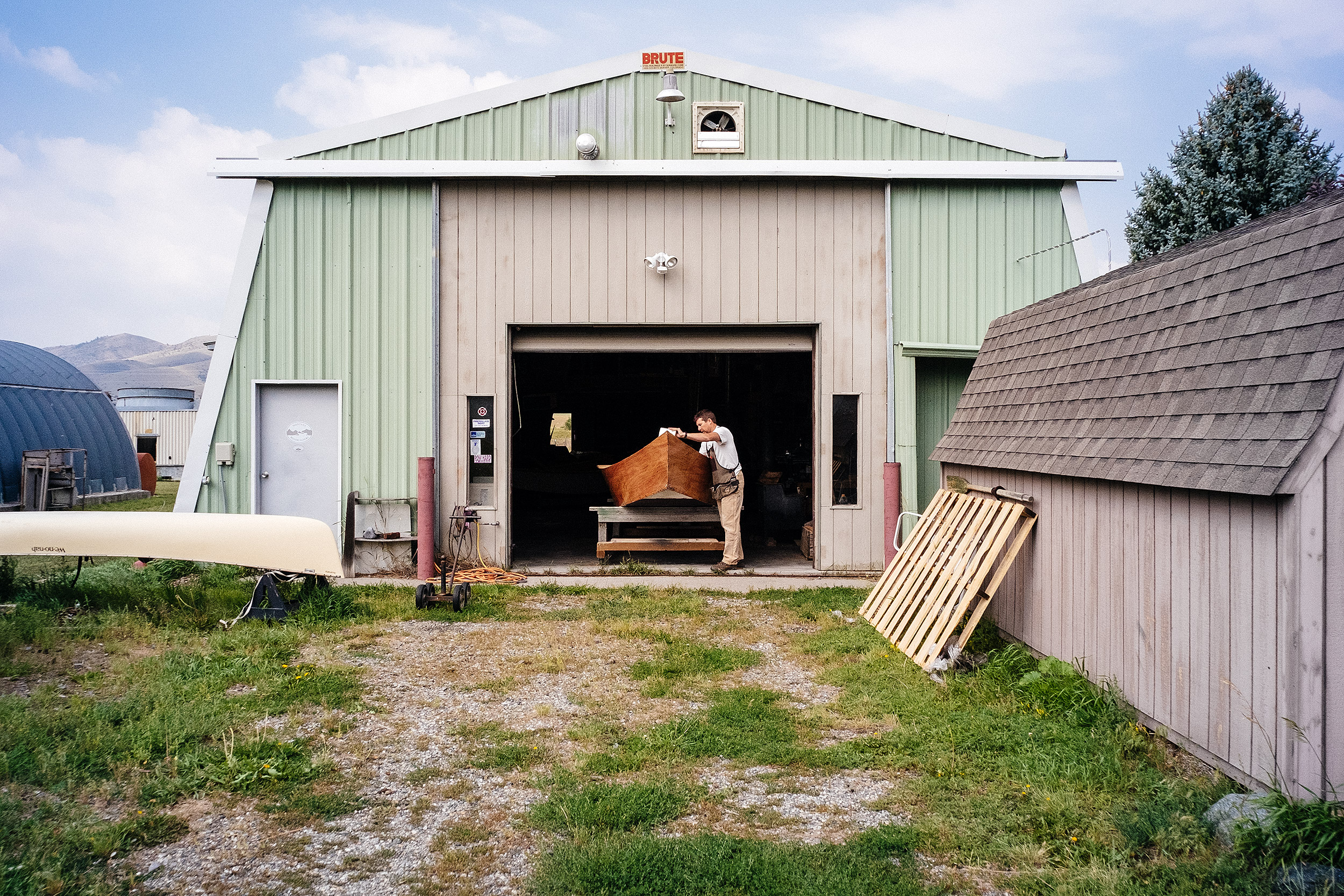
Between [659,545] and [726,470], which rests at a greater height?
[726,470]

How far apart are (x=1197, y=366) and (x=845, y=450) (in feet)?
19.8

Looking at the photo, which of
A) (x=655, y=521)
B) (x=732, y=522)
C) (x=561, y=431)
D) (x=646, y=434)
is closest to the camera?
(x=732, y=522)

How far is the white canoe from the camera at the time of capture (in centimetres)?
732

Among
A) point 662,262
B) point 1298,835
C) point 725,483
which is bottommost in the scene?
point 1298,835

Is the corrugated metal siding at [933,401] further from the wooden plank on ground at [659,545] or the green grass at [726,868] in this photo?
the green grass at [726,868]

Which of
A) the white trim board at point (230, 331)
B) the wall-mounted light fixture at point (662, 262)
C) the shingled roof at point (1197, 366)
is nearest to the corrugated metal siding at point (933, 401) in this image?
the wall-mounted light fixture at point (662, 262)

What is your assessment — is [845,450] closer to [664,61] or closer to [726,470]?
[726,470]

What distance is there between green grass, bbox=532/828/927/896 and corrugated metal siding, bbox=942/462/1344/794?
171cm

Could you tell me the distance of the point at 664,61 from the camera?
32.9 ft

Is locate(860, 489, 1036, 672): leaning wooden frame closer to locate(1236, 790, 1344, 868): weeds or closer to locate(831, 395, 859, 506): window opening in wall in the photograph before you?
locate(1236, 790, 1344, 868): weeds

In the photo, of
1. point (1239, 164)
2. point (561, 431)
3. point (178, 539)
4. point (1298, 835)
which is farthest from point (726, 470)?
point (561, 431)

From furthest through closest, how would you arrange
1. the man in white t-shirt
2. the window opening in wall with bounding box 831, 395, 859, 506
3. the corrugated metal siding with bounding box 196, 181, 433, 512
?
the man in white t-shirt < the window opening in wall with bounding box 831, 395, 859, 506 < the corrugated metal siding with bounding box 196, 181, 433, 512

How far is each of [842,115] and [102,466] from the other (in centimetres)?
1901

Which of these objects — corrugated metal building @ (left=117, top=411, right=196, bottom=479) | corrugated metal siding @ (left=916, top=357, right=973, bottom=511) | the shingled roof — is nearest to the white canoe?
the shingled roof
